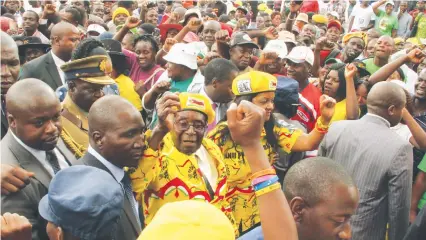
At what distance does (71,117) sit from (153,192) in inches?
31.2

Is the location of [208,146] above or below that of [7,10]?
above

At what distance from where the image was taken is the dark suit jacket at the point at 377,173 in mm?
3375

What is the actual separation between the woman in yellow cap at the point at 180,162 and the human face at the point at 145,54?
2721mm

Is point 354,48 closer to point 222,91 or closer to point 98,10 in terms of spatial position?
point 222,91

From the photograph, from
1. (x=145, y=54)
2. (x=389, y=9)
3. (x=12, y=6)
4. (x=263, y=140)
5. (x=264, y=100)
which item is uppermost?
(x=264, y=100)

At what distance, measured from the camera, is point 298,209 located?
200cm

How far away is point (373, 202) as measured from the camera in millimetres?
3467

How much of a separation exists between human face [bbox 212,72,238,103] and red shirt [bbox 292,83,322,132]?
0.77 metres

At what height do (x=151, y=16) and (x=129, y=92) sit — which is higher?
(x=129, y=92)

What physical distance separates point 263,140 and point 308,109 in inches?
58.2

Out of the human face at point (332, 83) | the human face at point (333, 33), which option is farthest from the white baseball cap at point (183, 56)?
the human face at point (333, 33)

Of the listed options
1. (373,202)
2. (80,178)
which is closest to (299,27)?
(373,202)

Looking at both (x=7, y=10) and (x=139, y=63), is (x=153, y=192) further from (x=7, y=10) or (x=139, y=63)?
(x=7, y=10)

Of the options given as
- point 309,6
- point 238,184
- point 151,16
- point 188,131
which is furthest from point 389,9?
point 188,131
